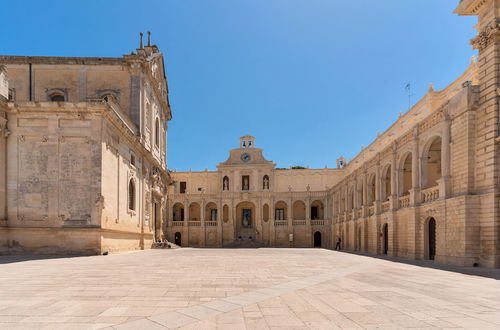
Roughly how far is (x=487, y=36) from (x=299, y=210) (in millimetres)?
43083

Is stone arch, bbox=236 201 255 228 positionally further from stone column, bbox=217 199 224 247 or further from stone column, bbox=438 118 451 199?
stone column, bbox=438 118 451 199

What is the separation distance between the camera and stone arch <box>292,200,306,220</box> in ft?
184

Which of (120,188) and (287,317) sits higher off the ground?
(120,188)

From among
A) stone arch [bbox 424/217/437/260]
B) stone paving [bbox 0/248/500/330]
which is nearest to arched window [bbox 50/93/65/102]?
stone paving [bbox 0/248/500/330]

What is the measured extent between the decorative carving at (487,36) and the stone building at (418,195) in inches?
1.8

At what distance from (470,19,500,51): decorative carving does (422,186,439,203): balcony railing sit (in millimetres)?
7424

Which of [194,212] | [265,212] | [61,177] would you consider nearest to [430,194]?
[61,177]

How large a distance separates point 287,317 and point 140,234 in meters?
27.3

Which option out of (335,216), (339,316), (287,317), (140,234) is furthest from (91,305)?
(335,216)

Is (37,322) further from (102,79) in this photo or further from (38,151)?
(102,79)

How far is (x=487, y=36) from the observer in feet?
51.4

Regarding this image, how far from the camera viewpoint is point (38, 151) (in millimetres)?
21156

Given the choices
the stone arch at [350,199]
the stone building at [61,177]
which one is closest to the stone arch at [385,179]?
the stone arch at [350,199]

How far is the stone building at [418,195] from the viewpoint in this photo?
15195 mm
